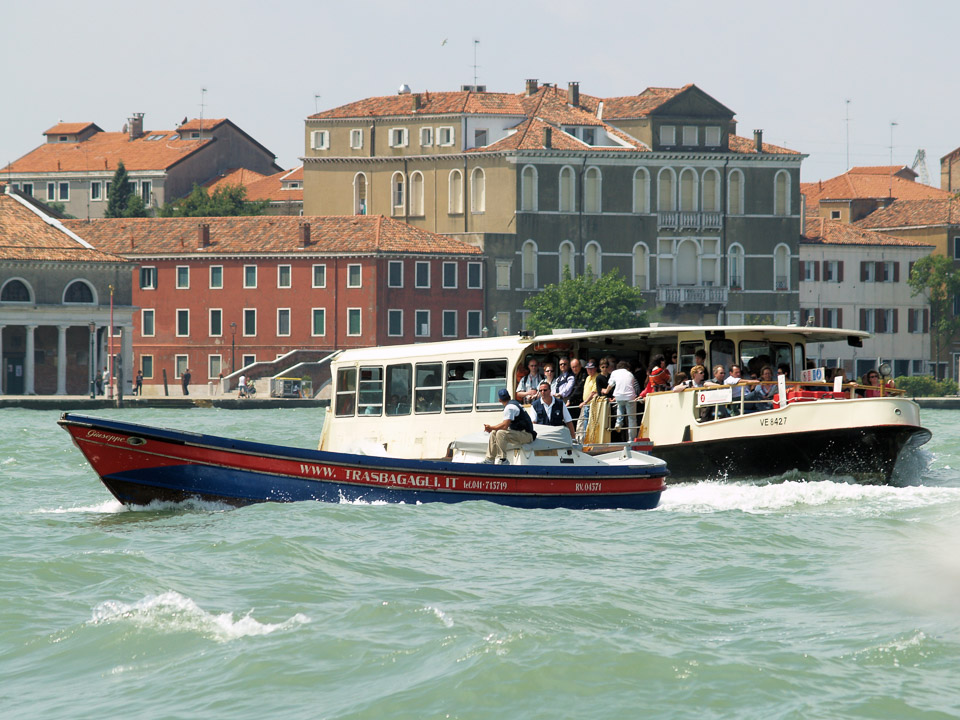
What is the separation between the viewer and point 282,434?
45438 millimetres

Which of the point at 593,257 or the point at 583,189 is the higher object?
A: the point at 583,189

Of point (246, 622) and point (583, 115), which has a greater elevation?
point (583, 115)

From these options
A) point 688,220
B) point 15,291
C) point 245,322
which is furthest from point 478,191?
point 15,291

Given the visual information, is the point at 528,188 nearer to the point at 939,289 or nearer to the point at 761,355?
the point at 939,289

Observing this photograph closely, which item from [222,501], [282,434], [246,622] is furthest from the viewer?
[282,434]

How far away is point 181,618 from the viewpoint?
13164 mm

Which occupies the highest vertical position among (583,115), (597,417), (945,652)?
(583,115)

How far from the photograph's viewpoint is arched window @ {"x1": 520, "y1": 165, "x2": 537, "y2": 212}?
265 ft

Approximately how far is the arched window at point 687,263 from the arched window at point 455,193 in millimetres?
11504

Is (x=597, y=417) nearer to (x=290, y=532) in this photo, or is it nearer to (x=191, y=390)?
(x=290, y=532)

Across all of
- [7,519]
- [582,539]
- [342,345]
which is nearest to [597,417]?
[582,539]

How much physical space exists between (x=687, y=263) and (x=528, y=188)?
32.6 ft

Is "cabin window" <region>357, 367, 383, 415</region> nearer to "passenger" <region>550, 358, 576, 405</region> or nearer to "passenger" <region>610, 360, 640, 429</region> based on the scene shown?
"passenger" <region>550, 358, 576, 405</region>

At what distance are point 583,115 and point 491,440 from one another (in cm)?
6719
